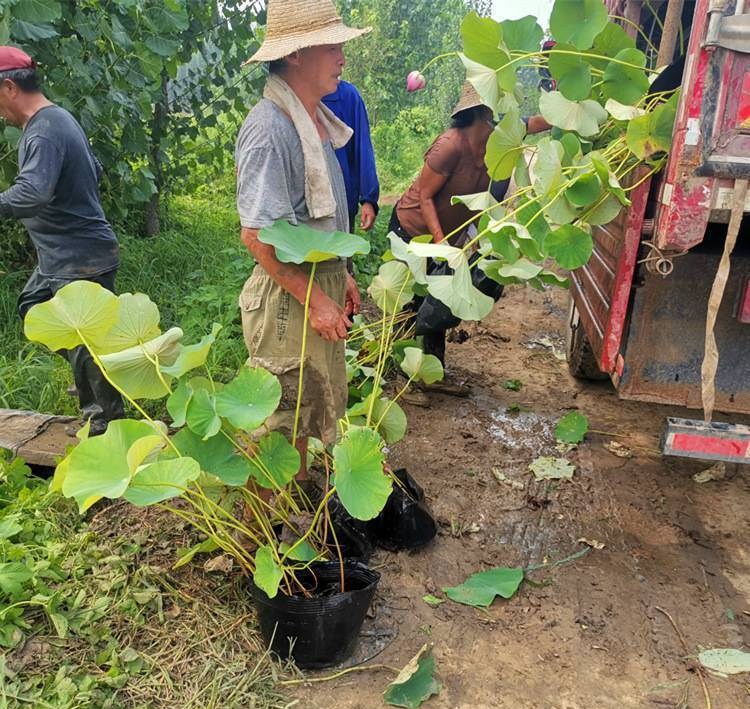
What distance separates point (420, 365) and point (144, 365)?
1.20 m

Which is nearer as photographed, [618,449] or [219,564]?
[219,564]

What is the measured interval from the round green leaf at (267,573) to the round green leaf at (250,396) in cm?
40

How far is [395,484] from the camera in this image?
281cm

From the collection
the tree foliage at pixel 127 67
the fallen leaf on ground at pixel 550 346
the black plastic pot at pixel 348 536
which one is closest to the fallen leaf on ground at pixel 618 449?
the fallen leaf on ground at pixel 550 346

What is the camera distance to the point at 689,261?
2621 millimetres

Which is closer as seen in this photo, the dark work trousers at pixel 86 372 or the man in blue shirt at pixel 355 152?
the dark work trousers at pixel 86 372

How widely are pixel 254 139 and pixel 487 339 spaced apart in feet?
11.5

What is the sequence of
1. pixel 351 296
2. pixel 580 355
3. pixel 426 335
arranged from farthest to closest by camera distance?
pixel 580 355, pixel 426 335, pixel 351 296

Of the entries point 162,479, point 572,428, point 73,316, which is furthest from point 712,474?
point 73,316

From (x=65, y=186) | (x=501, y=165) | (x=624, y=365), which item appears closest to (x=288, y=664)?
(x=624, y=365)

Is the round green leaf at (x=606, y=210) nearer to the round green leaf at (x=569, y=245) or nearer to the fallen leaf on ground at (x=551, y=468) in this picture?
the round green leaf at (x=569, y=245)

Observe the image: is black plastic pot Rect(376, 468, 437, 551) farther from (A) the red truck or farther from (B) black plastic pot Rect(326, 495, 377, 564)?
(A) the red truck

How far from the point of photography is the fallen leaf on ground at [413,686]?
2.04 metres

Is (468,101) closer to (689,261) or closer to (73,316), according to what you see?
(689,261)
